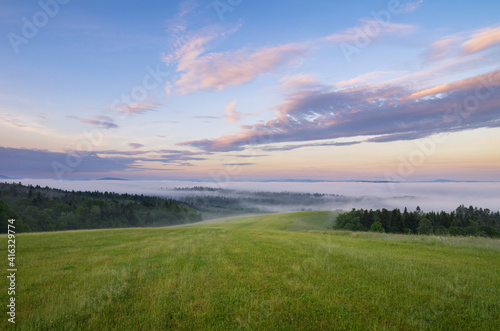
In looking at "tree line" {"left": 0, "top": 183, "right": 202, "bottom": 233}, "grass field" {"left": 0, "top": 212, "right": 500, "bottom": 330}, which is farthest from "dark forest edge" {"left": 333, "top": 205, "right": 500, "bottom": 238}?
"tree line" {"left": 0, "top": 183, "right": 202, "bottom": 233}

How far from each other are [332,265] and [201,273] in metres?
6.44

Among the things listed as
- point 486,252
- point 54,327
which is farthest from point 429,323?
point 486,252

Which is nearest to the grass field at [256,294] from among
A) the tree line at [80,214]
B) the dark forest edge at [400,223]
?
the dark forest edge at [400,223]

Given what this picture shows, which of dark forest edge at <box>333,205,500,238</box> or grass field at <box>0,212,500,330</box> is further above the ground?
grass field at <box>0,212,500,330</box>

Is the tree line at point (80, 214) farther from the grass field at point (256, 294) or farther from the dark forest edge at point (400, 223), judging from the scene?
the dark forest edge at point (400, 223)

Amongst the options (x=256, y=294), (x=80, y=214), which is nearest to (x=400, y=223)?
(x=256, y=294)

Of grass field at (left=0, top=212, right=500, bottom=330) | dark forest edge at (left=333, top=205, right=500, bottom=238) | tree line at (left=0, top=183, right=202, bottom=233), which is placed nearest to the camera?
grass field at (left=0, top=212, right=500, bottom=330)

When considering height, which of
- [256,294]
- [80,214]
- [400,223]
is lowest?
[80,214]

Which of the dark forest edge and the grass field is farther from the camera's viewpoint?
the dark forest edge

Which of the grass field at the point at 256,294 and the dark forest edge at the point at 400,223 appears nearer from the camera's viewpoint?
the grass field at the point at 256,294

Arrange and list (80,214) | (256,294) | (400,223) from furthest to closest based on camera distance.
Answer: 1. (80,214)
2. (400,223)
3. (256,294)

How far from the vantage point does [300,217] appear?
252 feet

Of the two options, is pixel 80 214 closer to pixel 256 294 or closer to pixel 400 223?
pixel 256 294

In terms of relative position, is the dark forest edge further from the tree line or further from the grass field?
the tree line
